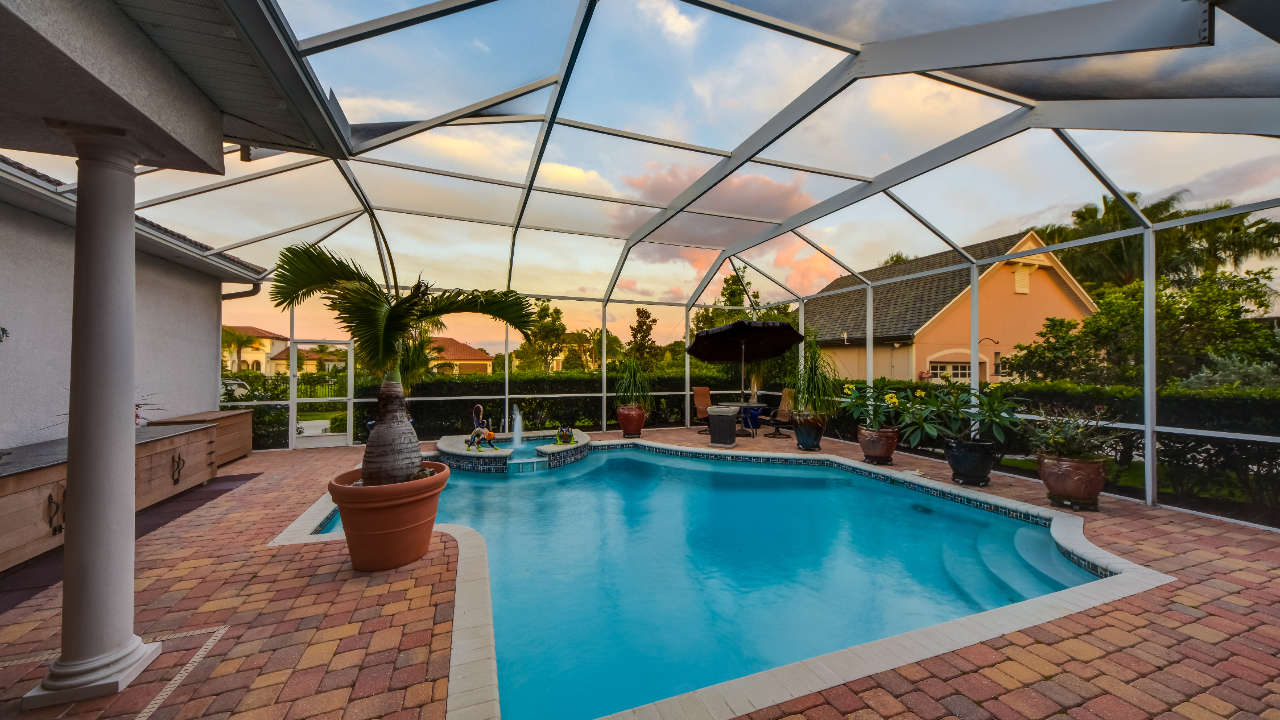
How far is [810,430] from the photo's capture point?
817 centimetres

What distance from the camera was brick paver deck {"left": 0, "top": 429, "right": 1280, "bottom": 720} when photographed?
2.01 meters

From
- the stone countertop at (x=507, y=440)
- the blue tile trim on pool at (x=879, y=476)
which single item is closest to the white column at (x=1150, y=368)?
the blue tile trim on pool at (x=879, y=476)

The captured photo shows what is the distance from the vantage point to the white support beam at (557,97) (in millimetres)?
3471

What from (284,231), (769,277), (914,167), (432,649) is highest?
(914,167)

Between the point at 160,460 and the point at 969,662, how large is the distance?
7.16m

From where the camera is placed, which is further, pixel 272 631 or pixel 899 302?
pixel 899 302

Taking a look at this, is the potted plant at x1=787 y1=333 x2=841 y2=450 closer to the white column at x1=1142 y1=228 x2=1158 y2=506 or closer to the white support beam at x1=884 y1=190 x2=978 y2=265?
the white support beam at x1=884 y1=190 x2=978 y2=265

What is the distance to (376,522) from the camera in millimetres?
3309

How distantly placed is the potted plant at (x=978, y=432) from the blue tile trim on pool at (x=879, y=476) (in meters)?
0.46

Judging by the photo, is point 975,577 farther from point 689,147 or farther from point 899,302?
point 899,302

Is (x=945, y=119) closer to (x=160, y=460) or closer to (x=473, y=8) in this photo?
(x=473, y=8)

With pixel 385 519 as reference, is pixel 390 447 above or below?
above

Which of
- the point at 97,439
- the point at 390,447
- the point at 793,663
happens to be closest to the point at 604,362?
the point at 390,447

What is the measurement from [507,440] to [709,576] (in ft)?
20.2
